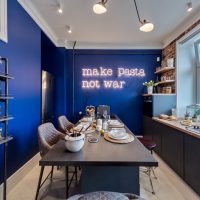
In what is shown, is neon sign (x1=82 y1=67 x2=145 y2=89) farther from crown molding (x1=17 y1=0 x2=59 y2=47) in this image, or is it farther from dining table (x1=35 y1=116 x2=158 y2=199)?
dining table (x1=35 y1=116 x2=158 y2=199)

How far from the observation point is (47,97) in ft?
13.4

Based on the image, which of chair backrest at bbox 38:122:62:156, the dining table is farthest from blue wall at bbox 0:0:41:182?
the dining table

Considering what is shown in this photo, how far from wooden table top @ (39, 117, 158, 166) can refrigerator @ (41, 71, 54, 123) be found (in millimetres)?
2390

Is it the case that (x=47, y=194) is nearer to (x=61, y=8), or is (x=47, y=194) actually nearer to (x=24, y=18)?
(x=24, y=18)

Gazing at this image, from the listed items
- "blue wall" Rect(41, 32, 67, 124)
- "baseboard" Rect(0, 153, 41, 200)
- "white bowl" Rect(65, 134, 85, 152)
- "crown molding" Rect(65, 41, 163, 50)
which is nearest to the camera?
"white bowl" Rect(65, 134, 85, 152)

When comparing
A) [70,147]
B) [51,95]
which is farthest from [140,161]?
[51,95]

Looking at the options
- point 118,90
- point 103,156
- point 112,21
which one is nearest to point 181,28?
point 112,21

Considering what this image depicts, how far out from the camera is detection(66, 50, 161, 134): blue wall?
5.08 meters

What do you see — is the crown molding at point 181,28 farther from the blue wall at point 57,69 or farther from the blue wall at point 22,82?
the blue wall at point 22,82

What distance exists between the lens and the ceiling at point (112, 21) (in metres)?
2.91

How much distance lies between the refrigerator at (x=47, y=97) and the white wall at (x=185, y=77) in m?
3.25

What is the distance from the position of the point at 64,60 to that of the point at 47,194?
11.9 ft

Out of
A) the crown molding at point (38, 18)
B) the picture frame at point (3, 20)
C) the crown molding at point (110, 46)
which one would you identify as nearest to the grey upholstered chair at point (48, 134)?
the picture frame at point (3, 20)

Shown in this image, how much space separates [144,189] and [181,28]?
3.53 metres
